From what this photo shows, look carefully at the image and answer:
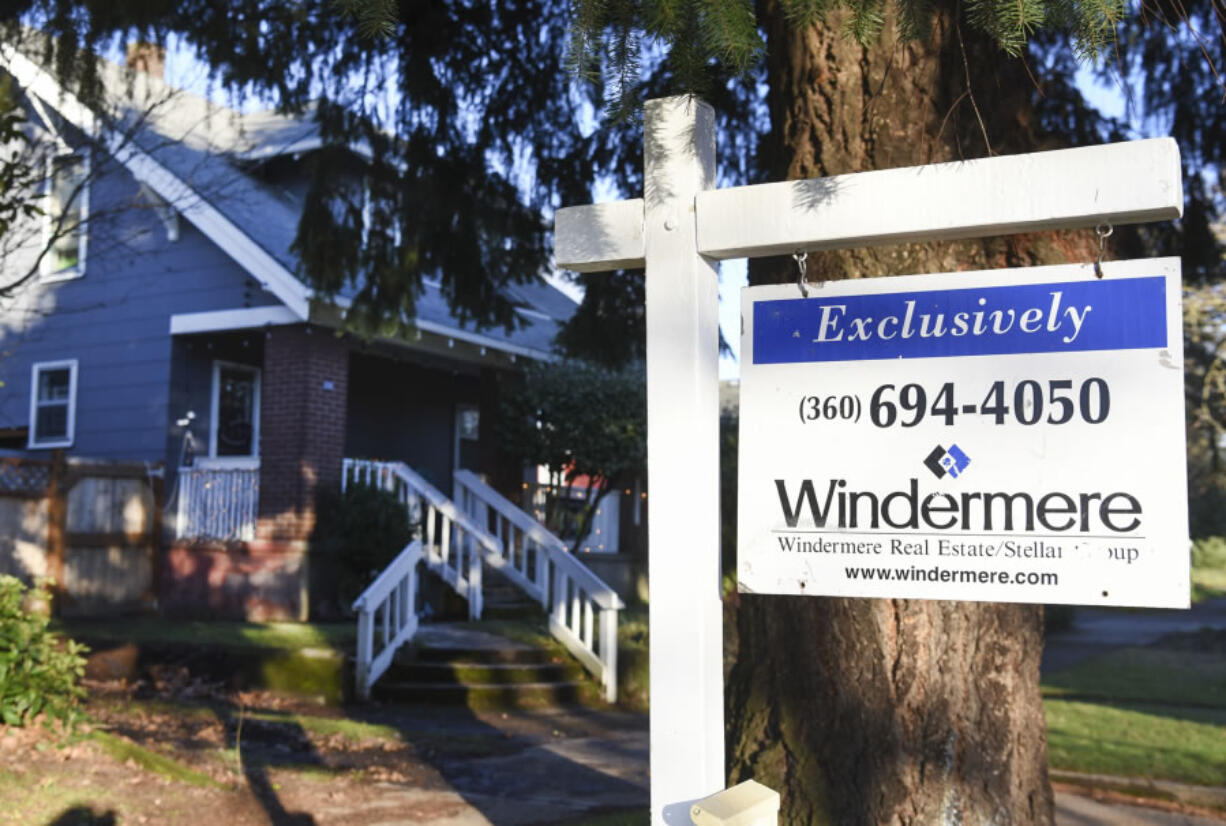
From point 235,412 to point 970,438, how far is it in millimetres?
14658

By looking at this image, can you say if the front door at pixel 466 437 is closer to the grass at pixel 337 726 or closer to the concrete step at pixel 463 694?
the concrete step at pixel 463 694

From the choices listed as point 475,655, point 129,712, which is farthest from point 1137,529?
point 475,655

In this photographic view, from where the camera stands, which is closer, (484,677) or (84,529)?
Answer: (484,677)

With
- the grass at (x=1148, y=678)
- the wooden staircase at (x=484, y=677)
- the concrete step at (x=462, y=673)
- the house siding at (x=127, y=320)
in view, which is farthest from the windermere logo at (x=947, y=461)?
the house siding at (x=127, y=320)

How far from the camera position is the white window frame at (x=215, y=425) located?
14.9 meters

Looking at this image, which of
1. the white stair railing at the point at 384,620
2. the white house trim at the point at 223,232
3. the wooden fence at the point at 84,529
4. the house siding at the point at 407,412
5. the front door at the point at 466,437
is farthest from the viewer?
the front door at the point at 466,437

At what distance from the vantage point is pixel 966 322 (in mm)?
2621

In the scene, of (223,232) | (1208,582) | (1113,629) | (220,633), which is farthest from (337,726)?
(1208,582)

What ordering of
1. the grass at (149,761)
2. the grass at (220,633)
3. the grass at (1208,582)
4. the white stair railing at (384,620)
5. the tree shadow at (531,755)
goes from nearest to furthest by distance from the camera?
the grass at (149,761)
the tree shadow at (531,755)
the white stair railing at (384,620)
the grass at (220,633)
the grass at (1208,582)

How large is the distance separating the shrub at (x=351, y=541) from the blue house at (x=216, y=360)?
239mm

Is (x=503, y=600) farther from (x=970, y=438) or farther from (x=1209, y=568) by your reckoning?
(x=1209, y=568)

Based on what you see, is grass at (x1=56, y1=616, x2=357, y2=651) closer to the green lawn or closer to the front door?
the front door

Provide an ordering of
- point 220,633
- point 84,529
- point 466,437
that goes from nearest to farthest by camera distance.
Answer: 1. point 220,633
2. point 84,529
3. point 466,437

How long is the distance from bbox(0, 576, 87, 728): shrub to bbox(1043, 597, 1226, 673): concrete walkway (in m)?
11.1
